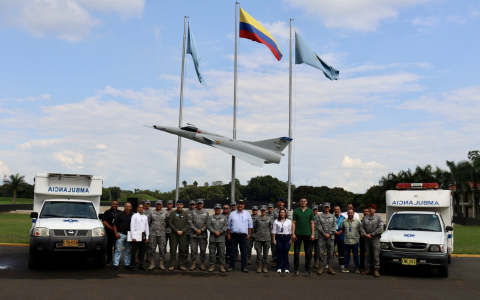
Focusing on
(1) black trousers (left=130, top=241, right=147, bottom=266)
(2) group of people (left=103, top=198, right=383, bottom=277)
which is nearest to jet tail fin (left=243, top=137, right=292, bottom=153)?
(2) group of people (left=103, top=198, right=383, bottom=277)

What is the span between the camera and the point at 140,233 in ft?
35.9

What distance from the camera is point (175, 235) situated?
37.1 feet

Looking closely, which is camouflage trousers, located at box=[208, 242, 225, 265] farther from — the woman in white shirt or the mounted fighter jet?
the mounted fighter jet

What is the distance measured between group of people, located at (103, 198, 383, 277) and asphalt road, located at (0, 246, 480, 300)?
16.8 inches

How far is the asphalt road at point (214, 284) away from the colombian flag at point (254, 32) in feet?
34.7

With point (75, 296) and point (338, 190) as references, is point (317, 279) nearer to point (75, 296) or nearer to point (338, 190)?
point (75, 296)

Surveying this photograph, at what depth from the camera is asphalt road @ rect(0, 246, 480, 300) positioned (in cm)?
819

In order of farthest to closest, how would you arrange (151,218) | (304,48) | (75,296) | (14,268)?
(304,48) < (151,218) < (14,268) < (75,296)

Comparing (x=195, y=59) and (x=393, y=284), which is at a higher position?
(x=195, y=59)

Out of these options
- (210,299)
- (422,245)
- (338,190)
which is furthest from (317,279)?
(338,190)

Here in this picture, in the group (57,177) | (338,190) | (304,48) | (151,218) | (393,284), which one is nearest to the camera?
(393,284)

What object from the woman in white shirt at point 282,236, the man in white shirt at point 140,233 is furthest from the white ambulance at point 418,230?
the man in white shirt at point 140,233

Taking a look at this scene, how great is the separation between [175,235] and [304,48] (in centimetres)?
1188

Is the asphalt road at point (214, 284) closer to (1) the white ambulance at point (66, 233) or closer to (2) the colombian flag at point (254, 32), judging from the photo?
(1) the white ambulance at point (66, 233)
